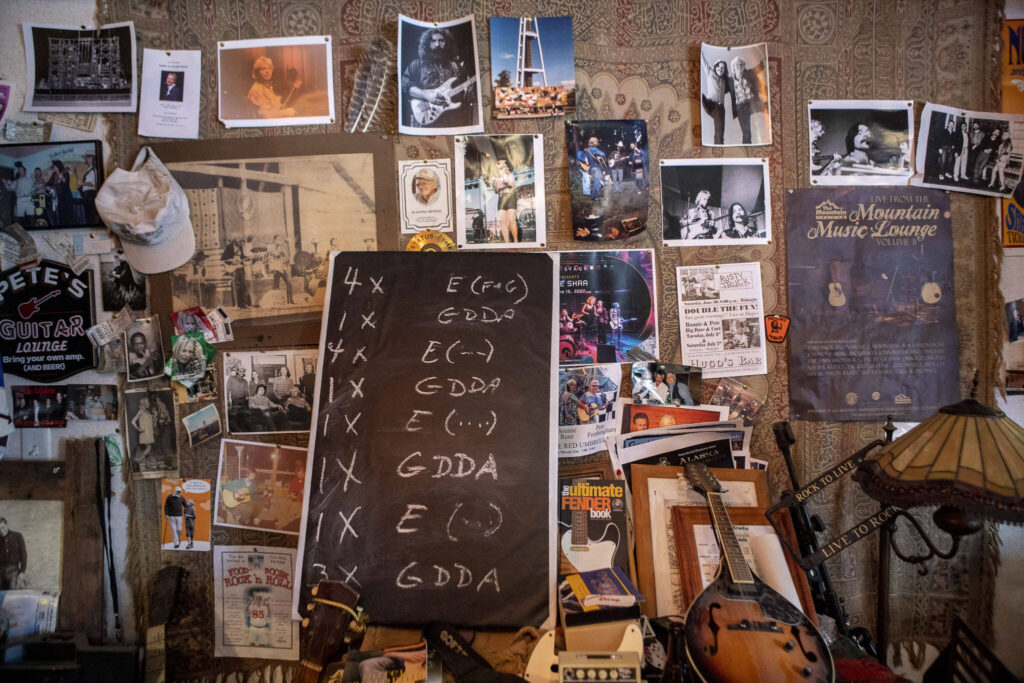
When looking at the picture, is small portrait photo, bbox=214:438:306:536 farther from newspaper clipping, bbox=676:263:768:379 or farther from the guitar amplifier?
newspaper clipping, bbox=676:263:768:379

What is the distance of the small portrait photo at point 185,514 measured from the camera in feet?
5.77

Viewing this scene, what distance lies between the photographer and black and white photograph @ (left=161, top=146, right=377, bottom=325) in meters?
1.76

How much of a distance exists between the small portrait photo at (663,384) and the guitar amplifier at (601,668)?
2.59 ft

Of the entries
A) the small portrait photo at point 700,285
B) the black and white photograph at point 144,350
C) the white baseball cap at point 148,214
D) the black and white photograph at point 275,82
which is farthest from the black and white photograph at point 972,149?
the black and white photograph at point 144,350

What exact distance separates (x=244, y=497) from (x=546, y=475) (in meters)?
1.05

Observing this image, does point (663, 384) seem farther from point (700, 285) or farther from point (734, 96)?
point (734, 96)

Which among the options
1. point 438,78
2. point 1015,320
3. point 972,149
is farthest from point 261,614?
point 972,149

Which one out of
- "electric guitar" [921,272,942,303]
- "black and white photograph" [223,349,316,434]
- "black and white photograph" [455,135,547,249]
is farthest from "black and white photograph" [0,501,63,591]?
"electric guitar" [921,272,942,303]

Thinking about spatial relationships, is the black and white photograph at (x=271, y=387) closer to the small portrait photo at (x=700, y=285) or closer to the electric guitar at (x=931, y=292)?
the small portrait photo at (x=700, y=285)

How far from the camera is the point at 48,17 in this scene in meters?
1.74

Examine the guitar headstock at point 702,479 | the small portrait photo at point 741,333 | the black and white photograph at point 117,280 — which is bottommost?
the guitar headstock at point 702,479

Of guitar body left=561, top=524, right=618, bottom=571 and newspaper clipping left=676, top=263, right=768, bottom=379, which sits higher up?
newspaper clipping left=676, top=263, right=768, bottom=379

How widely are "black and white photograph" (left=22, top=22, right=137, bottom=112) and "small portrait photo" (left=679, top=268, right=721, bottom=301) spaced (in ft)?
6.47

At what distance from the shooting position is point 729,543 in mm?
1438
